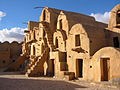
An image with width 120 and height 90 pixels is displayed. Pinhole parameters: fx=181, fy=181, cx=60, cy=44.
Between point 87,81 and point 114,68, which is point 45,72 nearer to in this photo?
point 87,81

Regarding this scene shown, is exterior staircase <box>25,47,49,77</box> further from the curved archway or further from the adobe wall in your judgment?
the adobe wall

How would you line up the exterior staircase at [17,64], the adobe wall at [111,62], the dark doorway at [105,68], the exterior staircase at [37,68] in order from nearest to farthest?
the adobe wall at [111,62]
the dark doorway at [105,68]
the exterior staircase at [37,68]
the exterior staircase at [17,64]

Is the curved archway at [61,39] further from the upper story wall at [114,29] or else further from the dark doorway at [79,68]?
the upper story wall at [114,29]

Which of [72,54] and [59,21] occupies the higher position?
[59,21]

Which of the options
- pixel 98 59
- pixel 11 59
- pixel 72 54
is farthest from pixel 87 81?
pixel 11 59

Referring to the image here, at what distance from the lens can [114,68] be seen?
13.8 meters

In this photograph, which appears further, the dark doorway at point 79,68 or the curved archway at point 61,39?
the curved archway at point 61,39

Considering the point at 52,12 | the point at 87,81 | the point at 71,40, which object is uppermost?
the point at 52,12

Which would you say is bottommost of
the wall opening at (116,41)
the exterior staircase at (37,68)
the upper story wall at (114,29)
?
the exterior staircase at (37,68)

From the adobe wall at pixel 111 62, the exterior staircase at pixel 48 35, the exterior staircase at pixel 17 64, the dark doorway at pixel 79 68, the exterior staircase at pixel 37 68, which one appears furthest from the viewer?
the exterior staircase at pixel 17 64

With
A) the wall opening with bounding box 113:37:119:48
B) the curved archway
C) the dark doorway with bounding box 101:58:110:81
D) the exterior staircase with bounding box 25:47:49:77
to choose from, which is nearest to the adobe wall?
the dark doorway with bounding box 101:58:110:81

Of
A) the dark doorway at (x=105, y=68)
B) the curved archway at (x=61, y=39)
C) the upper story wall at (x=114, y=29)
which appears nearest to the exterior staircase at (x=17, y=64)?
the curved archway at (x=61, y=39)

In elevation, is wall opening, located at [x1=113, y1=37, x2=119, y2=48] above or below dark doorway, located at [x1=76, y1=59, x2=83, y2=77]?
above

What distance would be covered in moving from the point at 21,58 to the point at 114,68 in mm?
18617
